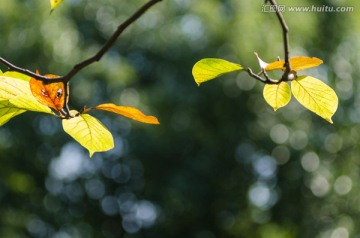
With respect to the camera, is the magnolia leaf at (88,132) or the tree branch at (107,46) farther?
the magnolia leaf at (88,132)

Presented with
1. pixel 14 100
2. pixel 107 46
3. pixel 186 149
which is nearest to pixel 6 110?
pixel 14 100

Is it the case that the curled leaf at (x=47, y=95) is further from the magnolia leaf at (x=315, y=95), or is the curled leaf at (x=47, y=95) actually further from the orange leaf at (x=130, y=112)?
the magnolia leaf at (x=315, y=95)

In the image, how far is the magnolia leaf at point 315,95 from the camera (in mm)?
504

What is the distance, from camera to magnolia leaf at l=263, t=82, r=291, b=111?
537mm

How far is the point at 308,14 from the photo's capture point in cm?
1088

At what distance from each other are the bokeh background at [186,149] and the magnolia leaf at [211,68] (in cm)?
855

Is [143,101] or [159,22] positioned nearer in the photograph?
[143,101]

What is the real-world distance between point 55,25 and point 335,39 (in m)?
4.57

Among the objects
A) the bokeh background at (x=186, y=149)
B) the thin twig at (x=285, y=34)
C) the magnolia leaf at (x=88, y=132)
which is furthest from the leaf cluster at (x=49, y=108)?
the bokeh background at (x=186, y=149)

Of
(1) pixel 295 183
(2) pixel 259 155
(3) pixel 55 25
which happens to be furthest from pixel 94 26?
(1) pixel 295 183

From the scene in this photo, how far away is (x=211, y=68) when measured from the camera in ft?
1.66

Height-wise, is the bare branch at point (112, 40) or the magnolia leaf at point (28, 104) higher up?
the bare branch at point (112, 40)

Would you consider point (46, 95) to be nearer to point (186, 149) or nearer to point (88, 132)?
point (88, 132)

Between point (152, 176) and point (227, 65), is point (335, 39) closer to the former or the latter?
point (152, 176)
